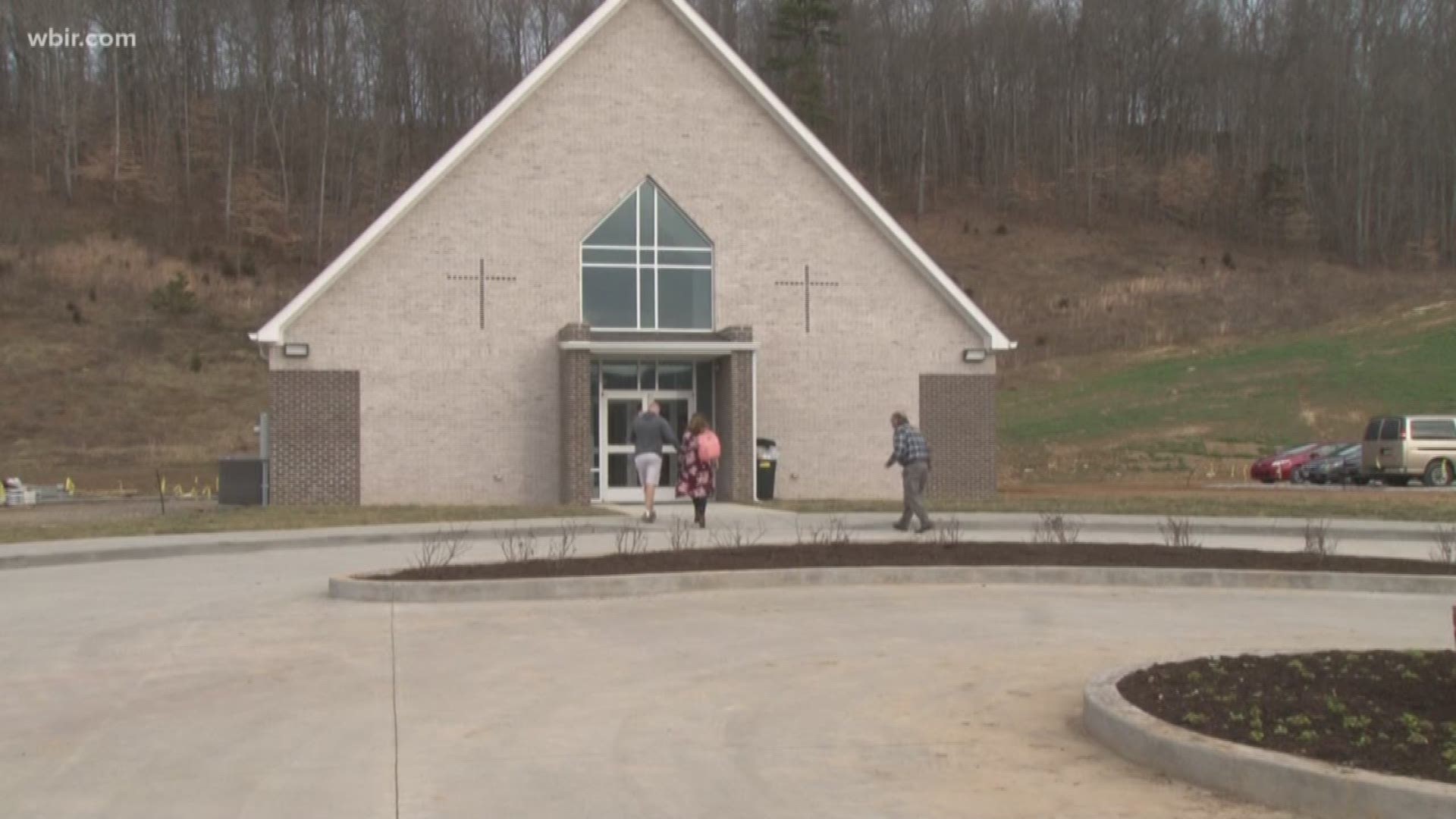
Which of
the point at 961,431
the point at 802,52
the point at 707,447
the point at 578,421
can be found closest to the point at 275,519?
the point at 578,421

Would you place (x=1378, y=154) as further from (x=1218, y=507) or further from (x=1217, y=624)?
(x=1217, y=624)

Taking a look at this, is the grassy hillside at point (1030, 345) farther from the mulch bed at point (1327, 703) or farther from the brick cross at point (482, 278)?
the mulch bed at point (1327, 703)

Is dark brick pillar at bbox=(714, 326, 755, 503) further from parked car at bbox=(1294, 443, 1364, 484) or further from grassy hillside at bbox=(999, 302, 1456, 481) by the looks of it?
parked car at bbox=(1294, 443, 1364, 484)

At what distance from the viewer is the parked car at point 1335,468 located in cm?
4256

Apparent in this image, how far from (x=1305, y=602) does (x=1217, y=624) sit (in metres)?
2.14

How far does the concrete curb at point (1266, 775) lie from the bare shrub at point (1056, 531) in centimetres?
955

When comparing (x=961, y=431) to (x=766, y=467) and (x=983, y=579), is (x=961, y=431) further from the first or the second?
(x=983, y=579)

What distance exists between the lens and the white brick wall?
2933 centimetres

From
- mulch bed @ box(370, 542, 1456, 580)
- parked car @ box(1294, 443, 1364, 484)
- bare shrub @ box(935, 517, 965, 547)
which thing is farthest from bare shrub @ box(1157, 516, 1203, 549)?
parked car @ box(1294, 443, 1364, 484)

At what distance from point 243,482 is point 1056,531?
17.7 meters

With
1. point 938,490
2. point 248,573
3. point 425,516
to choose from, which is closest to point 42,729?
point 248,573

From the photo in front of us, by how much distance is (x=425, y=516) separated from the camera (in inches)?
931

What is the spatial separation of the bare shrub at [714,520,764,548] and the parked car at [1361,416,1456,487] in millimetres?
25016

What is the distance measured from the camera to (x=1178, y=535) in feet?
58.1
